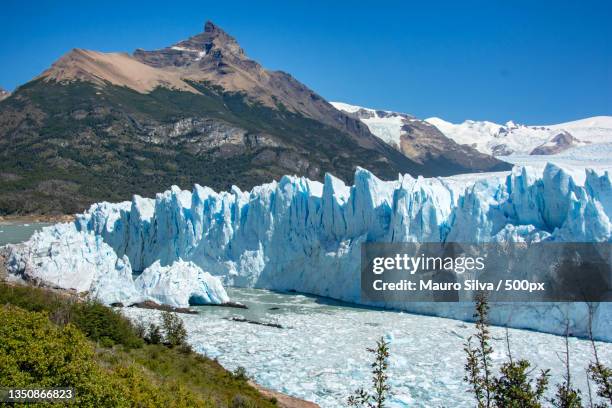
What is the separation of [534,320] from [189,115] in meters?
113

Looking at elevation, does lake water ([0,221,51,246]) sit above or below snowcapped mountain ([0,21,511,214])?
below

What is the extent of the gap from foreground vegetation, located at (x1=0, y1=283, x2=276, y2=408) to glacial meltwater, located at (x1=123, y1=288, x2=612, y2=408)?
1829 millimetres

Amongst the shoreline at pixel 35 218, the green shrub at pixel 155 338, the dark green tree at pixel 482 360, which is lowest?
the green shrub at pixel 155 338

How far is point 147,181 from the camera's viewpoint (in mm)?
101938

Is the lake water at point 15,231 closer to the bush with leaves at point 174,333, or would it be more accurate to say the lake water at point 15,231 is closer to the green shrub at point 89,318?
the green shrub at point 89,318

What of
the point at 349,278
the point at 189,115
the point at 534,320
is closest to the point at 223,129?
the point at 189,115

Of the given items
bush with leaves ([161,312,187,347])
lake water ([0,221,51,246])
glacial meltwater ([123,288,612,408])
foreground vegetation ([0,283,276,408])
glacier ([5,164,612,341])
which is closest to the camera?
foreground vegetation ([0,283,276,408])

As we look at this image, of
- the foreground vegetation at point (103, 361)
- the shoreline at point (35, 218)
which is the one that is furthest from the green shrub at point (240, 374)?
the shoreline at point (35, 218)

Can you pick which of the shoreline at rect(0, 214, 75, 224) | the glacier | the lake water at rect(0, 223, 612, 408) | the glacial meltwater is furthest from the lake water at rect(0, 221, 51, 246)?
the lake water at rect(0, 223, 612, 408)

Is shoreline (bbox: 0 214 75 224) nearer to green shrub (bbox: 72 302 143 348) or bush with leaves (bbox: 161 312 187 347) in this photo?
bush with leaves (bbox: 161 312 187 347)

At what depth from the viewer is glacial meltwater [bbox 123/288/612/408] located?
15.7 m

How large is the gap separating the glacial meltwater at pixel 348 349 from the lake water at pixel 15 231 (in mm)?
30506

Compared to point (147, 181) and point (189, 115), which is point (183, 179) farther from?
point (189, 115)

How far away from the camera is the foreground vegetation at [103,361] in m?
8.65
